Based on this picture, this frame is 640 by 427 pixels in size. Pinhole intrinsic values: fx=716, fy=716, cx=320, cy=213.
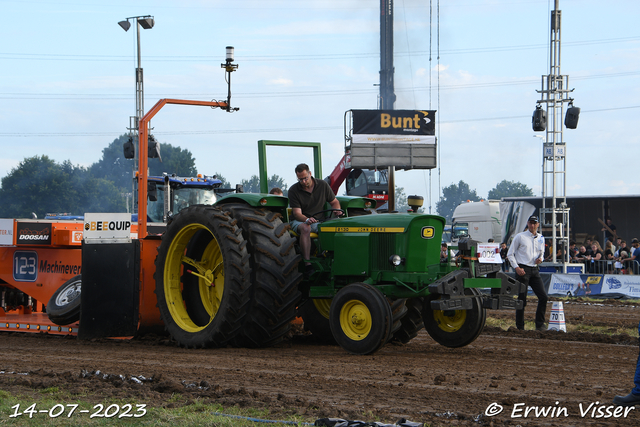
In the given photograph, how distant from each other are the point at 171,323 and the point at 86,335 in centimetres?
102

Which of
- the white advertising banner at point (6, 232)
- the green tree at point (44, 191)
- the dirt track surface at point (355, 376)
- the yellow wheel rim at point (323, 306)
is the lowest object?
the dirt track surface at point (355, 376)

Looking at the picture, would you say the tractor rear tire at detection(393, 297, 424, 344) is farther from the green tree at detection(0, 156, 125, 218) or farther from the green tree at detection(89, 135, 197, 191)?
the green tree at detection(89, 135, 197, 191)

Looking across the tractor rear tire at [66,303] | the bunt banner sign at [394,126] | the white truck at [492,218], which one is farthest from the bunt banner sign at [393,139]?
the tractor rear tire at [66,303]

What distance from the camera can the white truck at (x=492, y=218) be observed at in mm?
25297

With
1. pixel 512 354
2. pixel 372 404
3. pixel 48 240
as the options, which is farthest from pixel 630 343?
pixel 48 240

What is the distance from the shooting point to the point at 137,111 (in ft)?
81.9

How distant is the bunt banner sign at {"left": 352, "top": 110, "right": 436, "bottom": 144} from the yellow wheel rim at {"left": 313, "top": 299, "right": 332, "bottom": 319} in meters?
15.7

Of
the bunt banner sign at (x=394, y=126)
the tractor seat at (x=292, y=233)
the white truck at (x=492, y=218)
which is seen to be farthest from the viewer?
the white truck at (x=492, y=218)

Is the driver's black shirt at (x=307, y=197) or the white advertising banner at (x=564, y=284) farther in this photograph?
the white advertising banner at (x=564, y=284)

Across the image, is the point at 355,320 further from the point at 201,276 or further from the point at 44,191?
the point at 44,191

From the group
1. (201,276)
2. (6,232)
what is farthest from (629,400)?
(6,232)

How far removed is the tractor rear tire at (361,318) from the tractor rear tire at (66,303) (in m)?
3.33

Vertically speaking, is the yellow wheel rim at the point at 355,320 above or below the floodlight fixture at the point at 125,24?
below

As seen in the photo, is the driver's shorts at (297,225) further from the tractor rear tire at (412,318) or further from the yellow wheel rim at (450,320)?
the yellow wheel rim at (450,320)
